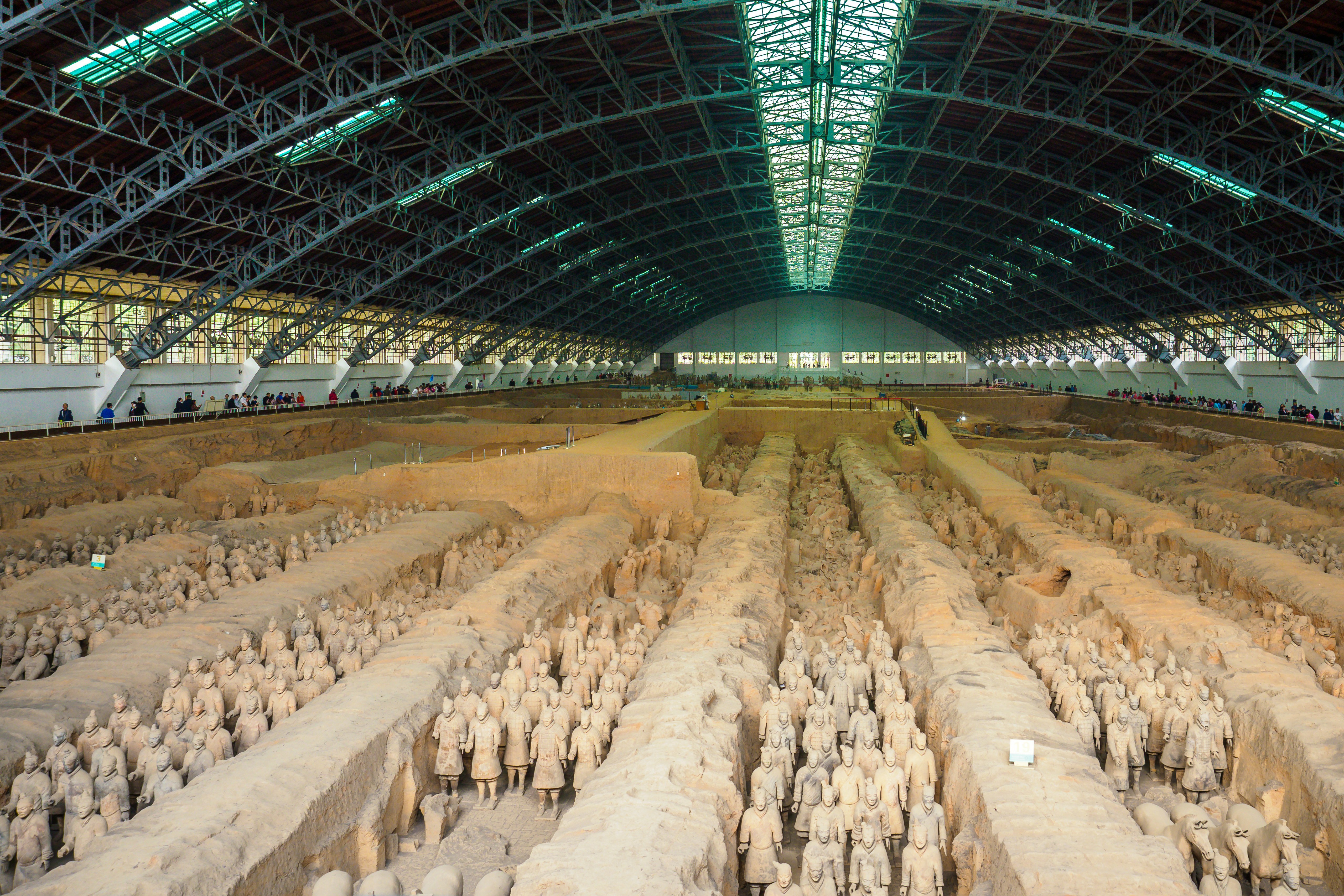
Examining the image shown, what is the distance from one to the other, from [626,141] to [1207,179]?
45.5ft

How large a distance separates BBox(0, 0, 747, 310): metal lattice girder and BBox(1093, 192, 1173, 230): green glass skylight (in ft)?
40.1

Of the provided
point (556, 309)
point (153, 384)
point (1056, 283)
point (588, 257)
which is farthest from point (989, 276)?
point (153, 384)

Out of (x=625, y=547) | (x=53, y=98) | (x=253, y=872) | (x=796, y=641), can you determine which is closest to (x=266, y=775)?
(x=253, y=872)

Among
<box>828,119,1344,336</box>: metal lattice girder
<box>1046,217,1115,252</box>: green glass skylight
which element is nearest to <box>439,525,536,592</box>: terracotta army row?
<box>828,119,1344,336</box>: metal lattice girder

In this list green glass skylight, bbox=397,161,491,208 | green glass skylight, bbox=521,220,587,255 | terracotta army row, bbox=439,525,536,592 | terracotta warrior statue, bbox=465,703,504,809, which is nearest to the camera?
terracotta warrior statue, bbox=465,703,504,809

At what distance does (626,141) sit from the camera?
23.5 metres

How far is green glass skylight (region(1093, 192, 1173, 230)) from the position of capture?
22359 millimetres

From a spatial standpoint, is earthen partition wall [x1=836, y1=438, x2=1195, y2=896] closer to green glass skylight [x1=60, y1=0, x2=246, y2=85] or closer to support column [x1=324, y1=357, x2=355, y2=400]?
green glass skylight [x1=60, y1=0, x2=246, y2=85]

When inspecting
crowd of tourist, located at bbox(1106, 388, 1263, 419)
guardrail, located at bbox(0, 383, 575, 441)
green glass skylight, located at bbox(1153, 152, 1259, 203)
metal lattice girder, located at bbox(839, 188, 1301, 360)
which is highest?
green glass skylight, located at bbox(1153, 152, 1259, 203)

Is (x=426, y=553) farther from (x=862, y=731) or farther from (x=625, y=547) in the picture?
(x=862, y=731)

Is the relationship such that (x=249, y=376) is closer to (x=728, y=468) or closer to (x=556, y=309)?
(x=728, y=468)

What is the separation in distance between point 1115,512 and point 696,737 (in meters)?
11.7

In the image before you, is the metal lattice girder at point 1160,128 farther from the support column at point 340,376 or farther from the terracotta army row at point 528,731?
the support column at point 340,376

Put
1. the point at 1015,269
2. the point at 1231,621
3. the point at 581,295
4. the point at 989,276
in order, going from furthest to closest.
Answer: the point at 581,295 < the point at 989,276 < the point at 1015,269 < the point at 1231,621
